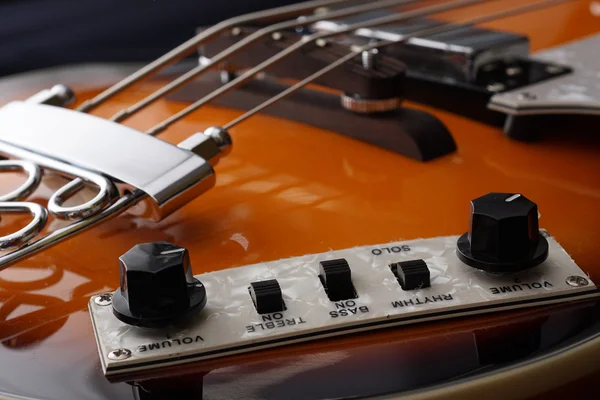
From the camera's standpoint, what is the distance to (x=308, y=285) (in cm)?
54

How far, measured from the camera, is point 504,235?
1.72ft

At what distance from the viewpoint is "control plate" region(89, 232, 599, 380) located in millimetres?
487

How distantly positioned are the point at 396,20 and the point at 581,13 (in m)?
0.34

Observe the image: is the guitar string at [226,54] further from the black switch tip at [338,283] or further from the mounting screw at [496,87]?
the black switch tip at [338,283]

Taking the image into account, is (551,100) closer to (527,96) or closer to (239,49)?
(527,96)

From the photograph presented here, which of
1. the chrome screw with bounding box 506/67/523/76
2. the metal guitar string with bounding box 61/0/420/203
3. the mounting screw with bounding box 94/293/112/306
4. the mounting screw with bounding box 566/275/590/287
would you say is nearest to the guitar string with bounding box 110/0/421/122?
the metal guitar string with bounding box 61/0/420/203

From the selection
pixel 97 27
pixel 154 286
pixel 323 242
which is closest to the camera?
pixel 154 286

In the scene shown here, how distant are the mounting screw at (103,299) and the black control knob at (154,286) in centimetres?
3

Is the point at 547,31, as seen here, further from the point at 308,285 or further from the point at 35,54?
the point at 35,54

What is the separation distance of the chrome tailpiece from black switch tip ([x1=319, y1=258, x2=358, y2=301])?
0.15 metres

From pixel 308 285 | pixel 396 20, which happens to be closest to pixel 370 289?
pixel 308 285

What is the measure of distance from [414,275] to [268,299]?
89mm

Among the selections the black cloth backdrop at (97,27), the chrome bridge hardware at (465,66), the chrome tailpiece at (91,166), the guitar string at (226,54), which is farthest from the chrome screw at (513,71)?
the black cloth backdrop at (97,27)

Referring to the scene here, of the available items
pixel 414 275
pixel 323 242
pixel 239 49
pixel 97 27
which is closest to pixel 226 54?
pixel 239 49
